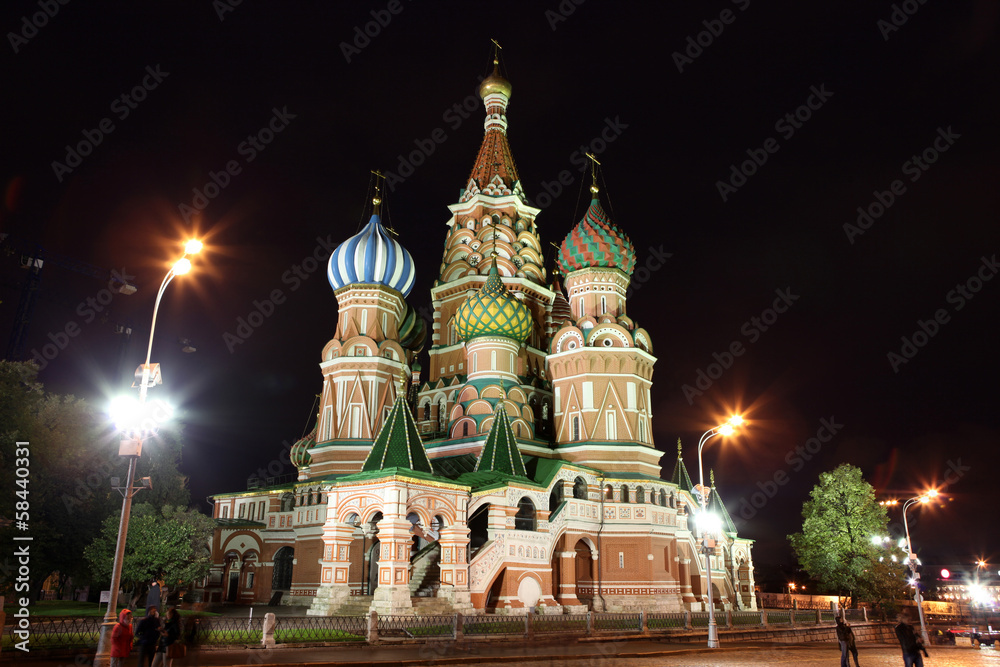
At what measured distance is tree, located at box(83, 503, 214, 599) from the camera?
89.1ft

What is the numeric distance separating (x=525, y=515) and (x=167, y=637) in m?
20.0

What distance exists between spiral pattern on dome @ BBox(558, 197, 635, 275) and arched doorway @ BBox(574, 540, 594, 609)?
1450cm

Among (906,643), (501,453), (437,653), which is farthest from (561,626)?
(906,643)

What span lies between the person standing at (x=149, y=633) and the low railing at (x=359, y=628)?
6.49 feet

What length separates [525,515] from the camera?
30.6 m

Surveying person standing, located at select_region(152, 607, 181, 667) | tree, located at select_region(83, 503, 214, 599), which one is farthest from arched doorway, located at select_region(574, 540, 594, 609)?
person standing, located at select_region(152, 607, 181, 667)

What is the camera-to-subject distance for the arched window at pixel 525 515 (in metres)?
29.9

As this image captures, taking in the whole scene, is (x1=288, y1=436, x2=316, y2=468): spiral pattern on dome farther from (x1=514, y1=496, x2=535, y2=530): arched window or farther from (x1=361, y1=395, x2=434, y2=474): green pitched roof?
(x1=361, y1=395, x2=434, y2=474): green pitched roof

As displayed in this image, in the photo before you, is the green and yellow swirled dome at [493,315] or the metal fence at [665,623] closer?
the metal fence at [665,623]

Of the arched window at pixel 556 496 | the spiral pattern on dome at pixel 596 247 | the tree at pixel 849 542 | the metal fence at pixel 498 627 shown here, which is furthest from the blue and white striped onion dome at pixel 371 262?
the tree at pixel 849 542

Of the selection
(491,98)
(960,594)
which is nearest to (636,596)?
(491,98)

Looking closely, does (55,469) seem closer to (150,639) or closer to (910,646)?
(150,639)

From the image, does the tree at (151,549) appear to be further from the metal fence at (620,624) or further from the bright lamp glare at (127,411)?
the metal fence at (620,624)

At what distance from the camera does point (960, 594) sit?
78750mm
